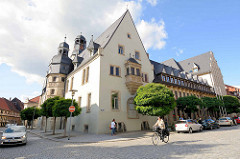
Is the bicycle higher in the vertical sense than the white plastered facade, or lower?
lower

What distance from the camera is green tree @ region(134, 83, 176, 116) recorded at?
58.5 feet

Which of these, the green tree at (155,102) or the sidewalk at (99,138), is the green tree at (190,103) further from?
the sidewalk at (99,138)

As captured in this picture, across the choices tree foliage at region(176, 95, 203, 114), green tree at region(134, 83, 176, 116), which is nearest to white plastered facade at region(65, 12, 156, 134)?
green tree at region(134, 83, 176, 116)

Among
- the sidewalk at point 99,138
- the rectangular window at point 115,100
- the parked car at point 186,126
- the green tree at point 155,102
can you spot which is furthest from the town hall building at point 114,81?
the parked car at point 186,126

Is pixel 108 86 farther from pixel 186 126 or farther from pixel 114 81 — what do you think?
pixel 186 126

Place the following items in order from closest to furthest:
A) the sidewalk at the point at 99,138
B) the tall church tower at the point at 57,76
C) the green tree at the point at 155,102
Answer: the sidewalk at the point at 99,138 → the green tree at the point at 155,102 → the tall church tower at the point at 57,76

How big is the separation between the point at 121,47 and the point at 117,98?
8.80 meters

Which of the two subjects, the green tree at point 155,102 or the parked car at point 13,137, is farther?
the green tree at point 155,102

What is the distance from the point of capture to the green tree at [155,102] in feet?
58.5

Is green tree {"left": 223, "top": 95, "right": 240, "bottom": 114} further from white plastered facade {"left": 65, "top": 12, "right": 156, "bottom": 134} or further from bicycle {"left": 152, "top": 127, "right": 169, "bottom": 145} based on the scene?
bicycle {"left": 152, "top": 127, "right": 169, "bottom": 145}

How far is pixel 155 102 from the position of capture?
1823 cm

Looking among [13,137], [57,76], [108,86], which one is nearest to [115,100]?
[108,86]

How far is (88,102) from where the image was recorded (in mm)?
21828

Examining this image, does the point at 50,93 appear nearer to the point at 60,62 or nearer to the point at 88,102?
the point at 60,62
